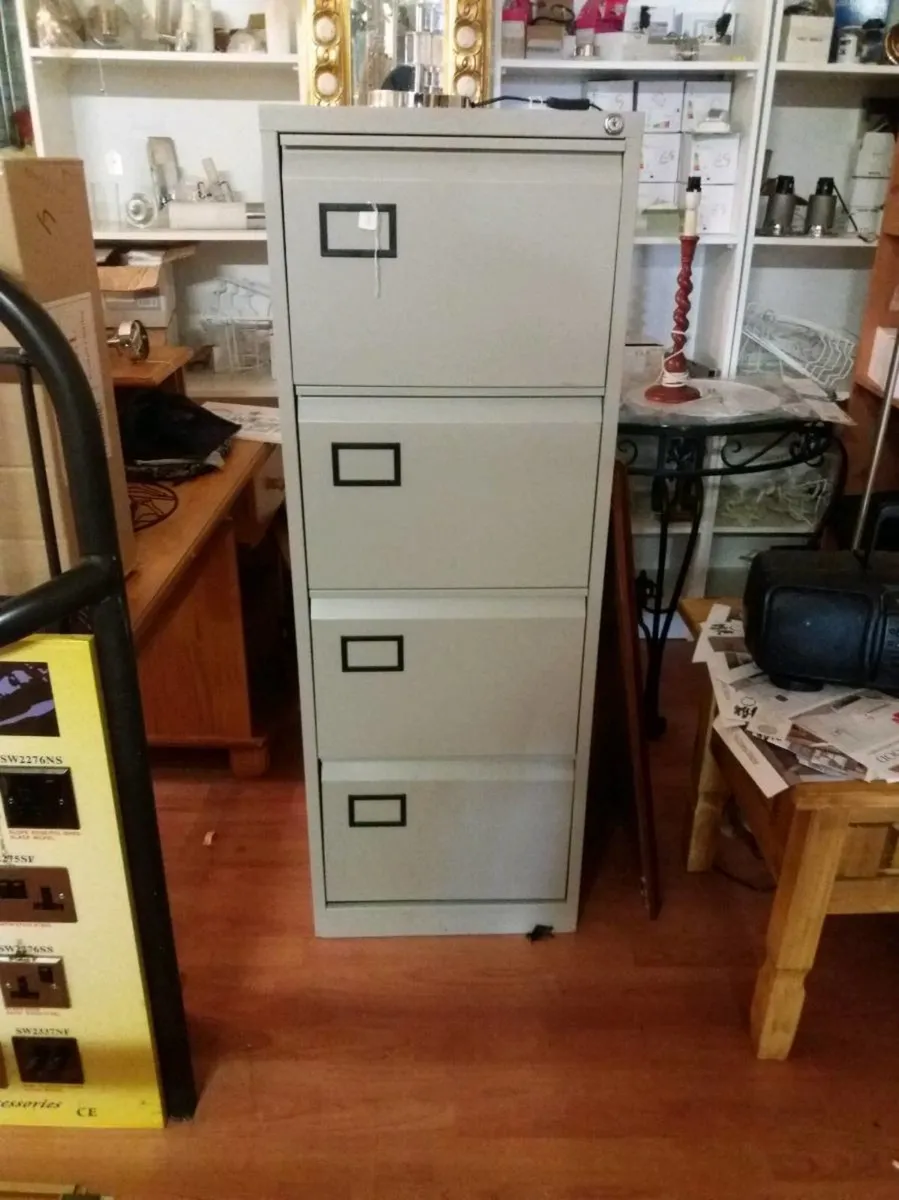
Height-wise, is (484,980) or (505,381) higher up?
(505,381)

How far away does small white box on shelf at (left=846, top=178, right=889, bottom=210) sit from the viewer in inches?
87.1

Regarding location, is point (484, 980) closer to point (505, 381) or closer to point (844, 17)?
point (505, 381)

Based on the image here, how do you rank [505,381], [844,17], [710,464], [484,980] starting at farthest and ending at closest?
[710,464]
[844,17]
[484,980]
[505,381]

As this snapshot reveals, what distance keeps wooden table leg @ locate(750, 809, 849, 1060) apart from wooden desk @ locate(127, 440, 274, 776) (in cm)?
101

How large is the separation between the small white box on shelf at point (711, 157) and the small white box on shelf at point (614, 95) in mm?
155

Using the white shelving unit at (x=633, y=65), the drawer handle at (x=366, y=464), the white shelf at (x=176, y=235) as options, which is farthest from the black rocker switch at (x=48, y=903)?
the white shelving unit at (x=633, y=65)

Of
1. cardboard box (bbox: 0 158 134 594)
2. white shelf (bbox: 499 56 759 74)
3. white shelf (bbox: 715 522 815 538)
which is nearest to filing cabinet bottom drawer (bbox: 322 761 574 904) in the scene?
cardboard box (bbox: 0 158 134 594)

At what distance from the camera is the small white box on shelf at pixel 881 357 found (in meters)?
2.10

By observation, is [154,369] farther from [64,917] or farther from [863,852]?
[863,852]

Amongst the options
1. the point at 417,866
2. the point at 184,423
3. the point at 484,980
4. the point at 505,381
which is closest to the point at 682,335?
the point at 505,381

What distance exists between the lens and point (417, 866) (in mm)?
1543

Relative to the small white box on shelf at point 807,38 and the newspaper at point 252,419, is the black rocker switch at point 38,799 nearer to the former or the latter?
the newspaper at point 252,419

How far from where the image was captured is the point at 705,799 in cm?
168

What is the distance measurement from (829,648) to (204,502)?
953 millimetres
